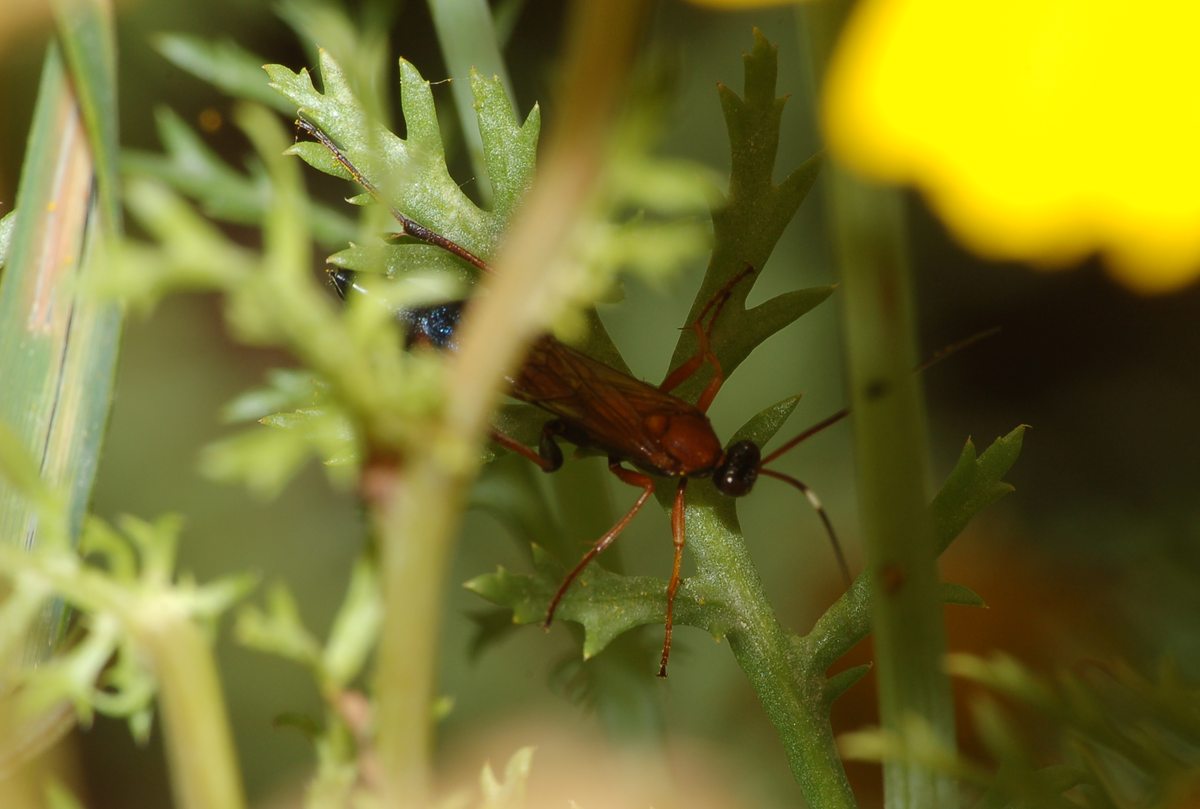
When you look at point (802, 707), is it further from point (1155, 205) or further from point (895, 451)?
point (1155, 205)

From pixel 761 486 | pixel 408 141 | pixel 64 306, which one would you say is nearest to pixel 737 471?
pixel 408 141

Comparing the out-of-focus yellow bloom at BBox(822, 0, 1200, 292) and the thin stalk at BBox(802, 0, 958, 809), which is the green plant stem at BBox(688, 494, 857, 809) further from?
the out-of-focus yellow bloom at BBox(822, 0, 1200, 292)

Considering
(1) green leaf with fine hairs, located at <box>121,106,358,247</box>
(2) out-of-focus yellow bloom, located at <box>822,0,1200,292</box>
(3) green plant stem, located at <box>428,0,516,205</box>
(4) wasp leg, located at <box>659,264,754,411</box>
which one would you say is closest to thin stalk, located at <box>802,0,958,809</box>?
(4) wasp leg, located at <box>659,264,754,411</box>

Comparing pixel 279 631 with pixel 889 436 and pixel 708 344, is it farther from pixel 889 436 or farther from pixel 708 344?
pixel 708 344

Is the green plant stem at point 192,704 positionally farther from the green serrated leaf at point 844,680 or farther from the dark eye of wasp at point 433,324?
the dark eye of wasp at point 433,324

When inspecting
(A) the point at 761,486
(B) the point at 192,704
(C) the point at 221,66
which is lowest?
(B) the point at 192,704

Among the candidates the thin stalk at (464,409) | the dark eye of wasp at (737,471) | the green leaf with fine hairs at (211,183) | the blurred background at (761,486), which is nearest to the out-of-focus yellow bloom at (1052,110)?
the blurred background at (761,486)

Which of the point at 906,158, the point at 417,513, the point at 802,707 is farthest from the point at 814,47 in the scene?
the point at 906,158
